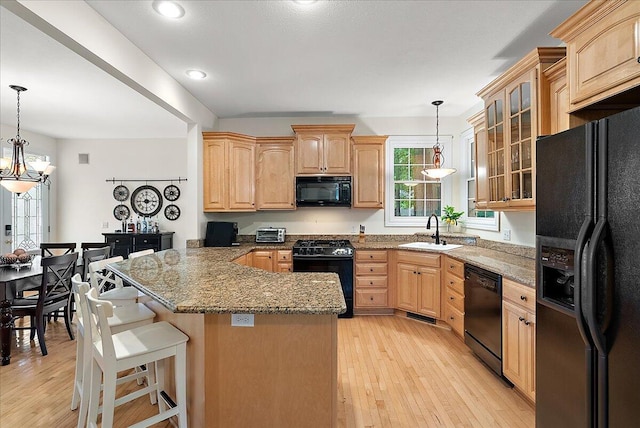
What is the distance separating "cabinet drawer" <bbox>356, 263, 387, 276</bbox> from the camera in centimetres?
403

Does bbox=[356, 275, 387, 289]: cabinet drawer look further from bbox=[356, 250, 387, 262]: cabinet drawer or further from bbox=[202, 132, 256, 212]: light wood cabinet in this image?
bbox=[202, 132, 256, 212]: light wood cabinet

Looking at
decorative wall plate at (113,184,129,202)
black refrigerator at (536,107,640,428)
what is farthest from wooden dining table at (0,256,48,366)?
black refrigerator at (536,107,640,428)

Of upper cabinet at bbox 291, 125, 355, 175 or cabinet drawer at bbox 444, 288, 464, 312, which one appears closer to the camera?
cabinet drawer at bbox 444, 288, 464, 312

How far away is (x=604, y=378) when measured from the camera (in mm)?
1280

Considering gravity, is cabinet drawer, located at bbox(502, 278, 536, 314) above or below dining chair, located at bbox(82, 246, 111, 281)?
below

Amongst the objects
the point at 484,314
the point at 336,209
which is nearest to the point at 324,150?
the point at 336,209

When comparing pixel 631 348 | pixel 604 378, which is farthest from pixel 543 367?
pixel 631 348

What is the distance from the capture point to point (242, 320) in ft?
5.14

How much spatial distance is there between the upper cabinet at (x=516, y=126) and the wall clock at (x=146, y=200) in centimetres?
529

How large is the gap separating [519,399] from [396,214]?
9.24 ft

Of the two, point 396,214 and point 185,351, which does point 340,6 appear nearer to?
point 185,351

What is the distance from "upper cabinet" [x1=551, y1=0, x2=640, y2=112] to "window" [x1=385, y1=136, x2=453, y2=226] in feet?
9.31

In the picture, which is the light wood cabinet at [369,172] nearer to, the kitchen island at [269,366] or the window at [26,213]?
the kitchen island at [269,366]

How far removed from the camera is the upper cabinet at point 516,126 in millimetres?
2396
